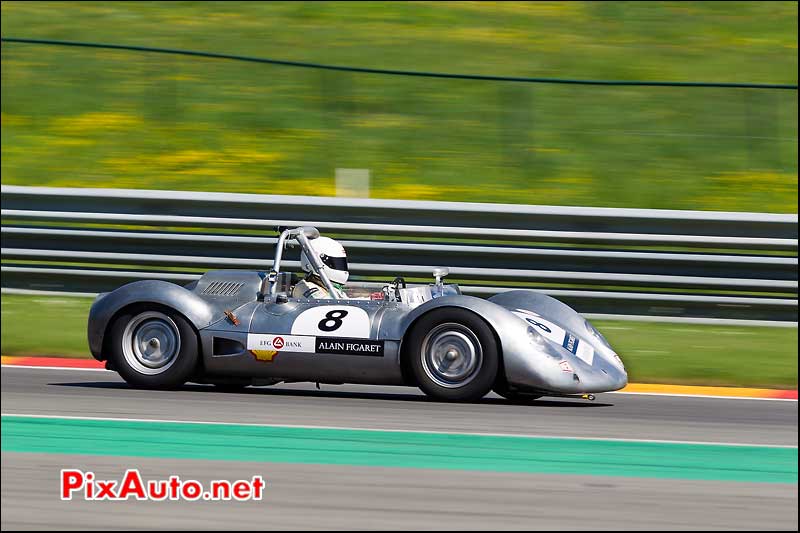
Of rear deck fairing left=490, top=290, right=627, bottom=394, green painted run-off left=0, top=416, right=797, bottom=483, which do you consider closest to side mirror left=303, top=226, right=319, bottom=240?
rear deck fairing left=490, top=290, right=627, bottom=394

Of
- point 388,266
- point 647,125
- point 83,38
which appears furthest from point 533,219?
point 83,38

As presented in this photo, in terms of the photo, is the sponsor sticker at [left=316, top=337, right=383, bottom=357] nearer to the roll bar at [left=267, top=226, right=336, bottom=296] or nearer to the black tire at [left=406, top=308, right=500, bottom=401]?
the black tire at [left=406, top=308, right=500, bottom=401]

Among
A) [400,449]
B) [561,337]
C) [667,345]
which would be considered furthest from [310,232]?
[667,345]

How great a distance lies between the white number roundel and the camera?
7980 millimetres

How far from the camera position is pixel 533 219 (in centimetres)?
1091

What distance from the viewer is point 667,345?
398 inches

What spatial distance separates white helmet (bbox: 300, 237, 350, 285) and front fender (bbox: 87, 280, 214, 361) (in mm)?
716

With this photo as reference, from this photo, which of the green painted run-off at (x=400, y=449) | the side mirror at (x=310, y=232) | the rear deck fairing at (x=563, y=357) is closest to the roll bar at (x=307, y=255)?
the side mirror at (x=310, y=232)

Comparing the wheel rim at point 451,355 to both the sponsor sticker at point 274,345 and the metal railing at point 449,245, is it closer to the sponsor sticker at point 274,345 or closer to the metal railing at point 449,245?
the sponsor sticker at point 274,345

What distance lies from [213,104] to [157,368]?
6.11 metres

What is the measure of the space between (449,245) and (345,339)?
3065 mm

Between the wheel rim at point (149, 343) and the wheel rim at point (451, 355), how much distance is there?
1.69 meters

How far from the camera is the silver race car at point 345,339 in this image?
7.80m

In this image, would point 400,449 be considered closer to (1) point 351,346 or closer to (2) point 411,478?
(2) point 411,478
